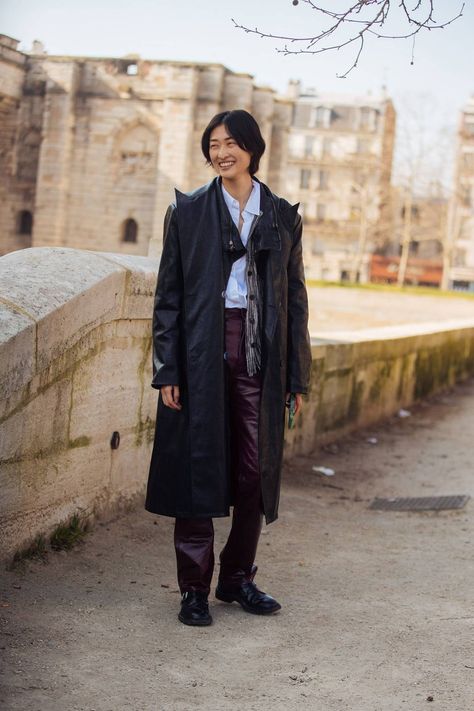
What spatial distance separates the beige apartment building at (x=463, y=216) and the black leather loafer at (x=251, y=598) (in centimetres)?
6292

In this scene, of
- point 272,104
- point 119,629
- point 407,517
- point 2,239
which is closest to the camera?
point 119,629

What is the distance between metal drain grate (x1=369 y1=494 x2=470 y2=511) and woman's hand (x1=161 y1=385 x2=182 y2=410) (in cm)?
302

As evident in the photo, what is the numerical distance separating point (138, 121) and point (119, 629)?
4351cm

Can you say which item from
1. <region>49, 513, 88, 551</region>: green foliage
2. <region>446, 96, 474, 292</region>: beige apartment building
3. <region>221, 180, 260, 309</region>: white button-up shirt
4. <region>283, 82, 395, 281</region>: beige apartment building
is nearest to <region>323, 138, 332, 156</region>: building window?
<region>283, 82, 395, 281</region>: beige apartment building

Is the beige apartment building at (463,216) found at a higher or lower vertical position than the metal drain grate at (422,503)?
higher

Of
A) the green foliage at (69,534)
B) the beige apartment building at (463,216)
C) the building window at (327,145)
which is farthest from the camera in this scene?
the building window at (327,145)

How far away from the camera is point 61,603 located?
3.84 m

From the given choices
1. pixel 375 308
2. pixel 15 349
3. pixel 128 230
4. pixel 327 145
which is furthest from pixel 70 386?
pixel 327 145

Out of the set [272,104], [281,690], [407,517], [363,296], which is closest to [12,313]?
[281,690]

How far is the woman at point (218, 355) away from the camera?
3742 millimetres

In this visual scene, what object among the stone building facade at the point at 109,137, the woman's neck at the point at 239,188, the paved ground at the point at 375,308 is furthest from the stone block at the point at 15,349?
the stone building facade at the point at 109,137

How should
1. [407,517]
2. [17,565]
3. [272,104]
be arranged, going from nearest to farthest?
[17,565] < [407,517] < [272,104]

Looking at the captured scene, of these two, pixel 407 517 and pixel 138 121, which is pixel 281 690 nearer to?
pixel 407 517

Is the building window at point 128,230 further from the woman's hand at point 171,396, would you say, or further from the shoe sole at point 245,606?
the woman's hand at point 171,396
